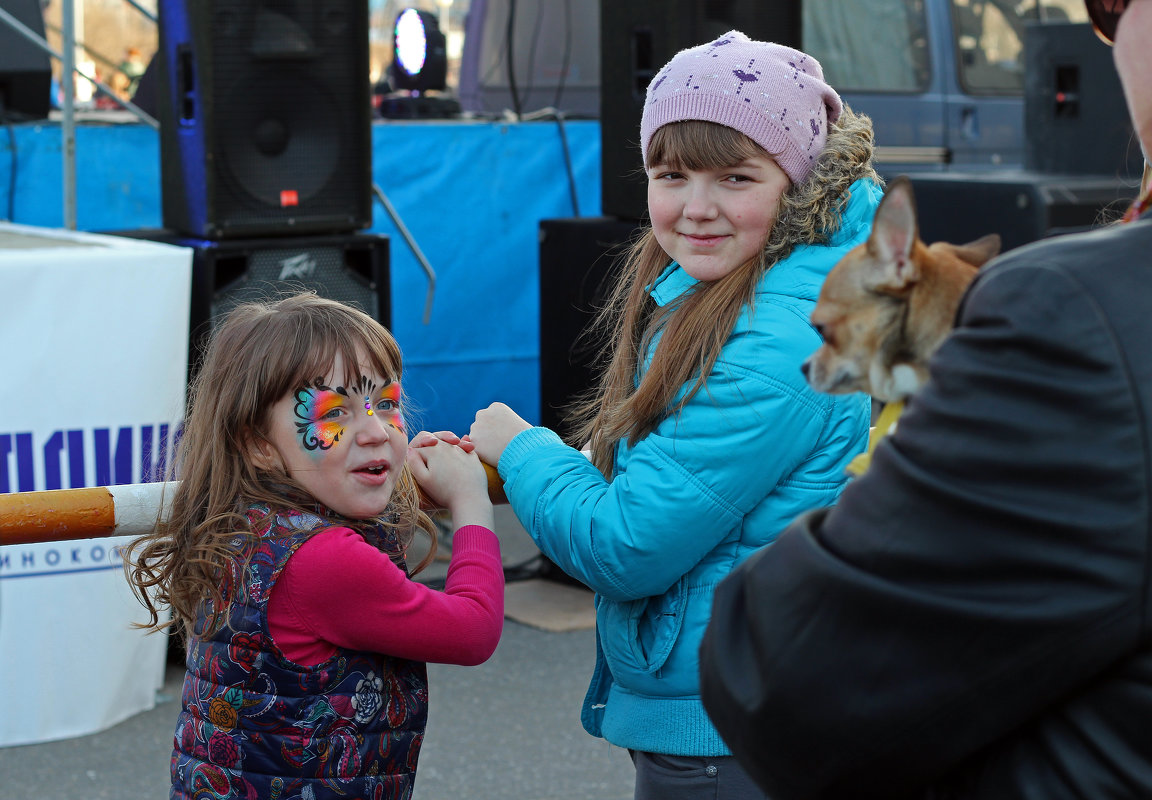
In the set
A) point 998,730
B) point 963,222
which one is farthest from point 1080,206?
point 998,730

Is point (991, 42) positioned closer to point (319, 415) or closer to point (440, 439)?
point (440, 439)

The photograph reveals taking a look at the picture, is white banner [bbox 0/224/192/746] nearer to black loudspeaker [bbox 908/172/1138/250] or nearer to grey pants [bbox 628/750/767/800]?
grey pants [bbox 628/750/767/800]

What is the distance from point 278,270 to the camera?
4.45m

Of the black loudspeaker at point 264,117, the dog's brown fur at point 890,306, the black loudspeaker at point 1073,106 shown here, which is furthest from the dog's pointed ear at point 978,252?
the black loudspeaker at point 1073,106

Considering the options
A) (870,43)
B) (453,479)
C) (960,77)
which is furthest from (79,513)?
(960,77)

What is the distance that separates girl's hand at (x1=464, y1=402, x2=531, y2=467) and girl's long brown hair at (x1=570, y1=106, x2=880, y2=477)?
126 mm

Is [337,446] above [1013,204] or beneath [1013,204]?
beneath

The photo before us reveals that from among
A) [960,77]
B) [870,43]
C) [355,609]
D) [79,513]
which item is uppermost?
[870,43]

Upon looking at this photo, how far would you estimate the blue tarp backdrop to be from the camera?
20.6ft

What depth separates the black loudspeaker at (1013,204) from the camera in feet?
16.5

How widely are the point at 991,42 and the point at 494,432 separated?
295 inches

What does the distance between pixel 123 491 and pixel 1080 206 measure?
172 inches

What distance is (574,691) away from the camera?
13.7 feet

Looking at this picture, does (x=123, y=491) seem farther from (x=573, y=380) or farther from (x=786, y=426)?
(x=573, y=380)
